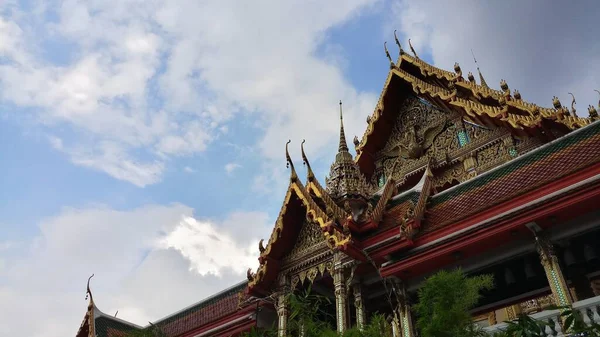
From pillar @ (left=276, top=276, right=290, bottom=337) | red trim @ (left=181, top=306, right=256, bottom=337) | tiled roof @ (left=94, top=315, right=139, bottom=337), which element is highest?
tiled roof @ (left=94, top=315, right=139, bottom=337)

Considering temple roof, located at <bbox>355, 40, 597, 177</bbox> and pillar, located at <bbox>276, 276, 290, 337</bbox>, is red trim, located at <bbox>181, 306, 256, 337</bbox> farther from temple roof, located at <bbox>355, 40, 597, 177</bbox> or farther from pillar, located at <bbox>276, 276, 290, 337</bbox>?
temple roof, located at <bbox>355, 40, 597, 177</bbox>

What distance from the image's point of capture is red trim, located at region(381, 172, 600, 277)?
689 centimetres

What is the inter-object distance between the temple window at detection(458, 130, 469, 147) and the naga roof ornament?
3427 mm

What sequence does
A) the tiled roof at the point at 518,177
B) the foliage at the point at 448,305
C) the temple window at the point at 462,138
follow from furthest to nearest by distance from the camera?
1. the temple window at the point at 462,138
2. the tiled roof at the point at 518,177
3. the foliage at the point at 448,305

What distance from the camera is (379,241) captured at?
8.63 metres

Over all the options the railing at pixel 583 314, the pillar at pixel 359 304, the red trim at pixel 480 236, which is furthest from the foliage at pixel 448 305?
the pillar at pixel 359 304

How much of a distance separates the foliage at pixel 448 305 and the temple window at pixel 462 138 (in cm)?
735

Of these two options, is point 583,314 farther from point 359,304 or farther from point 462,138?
point 462,138

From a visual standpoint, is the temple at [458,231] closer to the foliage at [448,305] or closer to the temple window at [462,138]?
the temple window at [462,138]

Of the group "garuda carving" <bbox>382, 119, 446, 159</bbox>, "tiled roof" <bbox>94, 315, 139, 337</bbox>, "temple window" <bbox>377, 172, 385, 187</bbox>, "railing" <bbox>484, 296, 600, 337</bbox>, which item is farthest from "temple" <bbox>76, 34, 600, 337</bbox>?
"tiled roof" <bbox>94, 315, 139, 337</bbox>

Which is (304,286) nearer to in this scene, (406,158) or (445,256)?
(445,256)

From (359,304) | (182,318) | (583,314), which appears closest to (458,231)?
(359,304)

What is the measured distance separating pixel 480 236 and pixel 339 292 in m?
2.15

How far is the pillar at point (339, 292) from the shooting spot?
8.23 m
